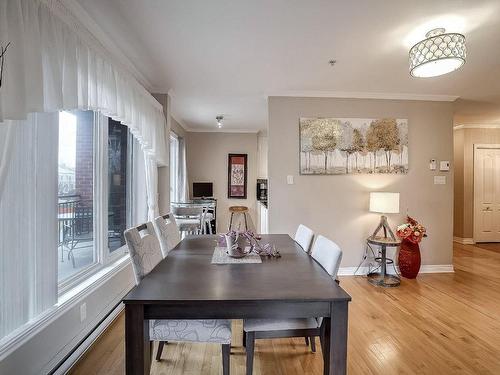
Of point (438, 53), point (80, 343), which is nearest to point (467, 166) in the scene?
point (438, 53)

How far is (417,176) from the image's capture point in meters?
3.96

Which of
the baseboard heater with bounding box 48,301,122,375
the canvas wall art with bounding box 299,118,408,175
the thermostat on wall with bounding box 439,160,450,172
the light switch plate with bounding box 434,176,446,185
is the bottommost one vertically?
the baseboard heater with bounding box 48,301,122,375

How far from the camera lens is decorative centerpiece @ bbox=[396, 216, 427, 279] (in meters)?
3.61

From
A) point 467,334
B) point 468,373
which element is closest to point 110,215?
point 468,373

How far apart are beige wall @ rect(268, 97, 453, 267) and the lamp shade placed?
0.34 m

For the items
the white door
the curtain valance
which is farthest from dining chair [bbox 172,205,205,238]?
the white door

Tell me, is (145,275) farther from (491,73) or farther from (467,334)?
(491,73)

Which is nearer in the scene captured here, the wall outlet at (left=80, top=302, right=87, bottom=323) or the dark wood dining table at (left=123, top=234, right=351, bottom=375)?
the dark wood dining table at (left=123, top=234, right=351, bottom=375)

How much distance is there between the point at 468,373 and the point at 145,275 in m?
2.23

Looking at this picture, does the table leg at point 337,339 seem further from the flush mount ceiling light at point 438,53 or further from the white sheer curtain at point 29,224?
the flush mount ceiling light at point 438,53

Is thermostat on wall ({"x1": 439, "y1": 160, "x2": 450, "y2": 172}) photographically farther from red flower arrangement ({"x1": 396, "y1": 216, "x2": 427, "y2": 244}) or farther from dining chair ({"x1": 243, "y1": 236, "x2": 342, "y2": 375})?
dining chair ({"x1": 243, "y1": 236, "x2": 342, "y2": 375})

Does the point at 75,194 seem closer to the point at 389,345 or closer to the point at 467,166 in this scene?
the point at 389,345

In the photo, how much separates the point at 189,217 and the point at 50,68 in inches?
141

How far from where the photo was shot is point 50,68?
58.8 inches
